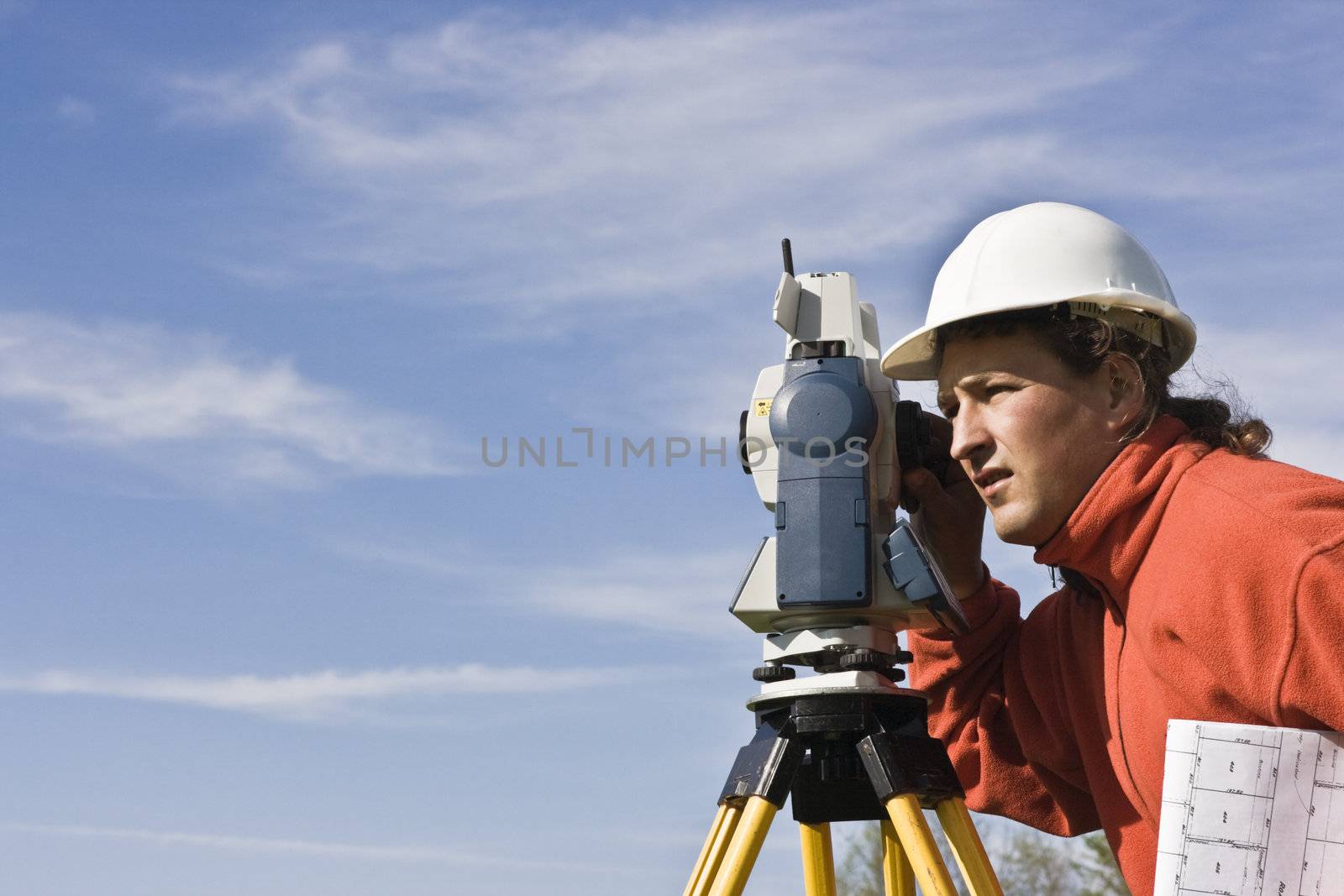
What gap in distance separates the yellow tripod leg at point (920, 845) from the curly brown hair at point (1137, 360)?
3.24 ft

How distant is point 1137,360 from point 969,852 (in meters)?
1.20

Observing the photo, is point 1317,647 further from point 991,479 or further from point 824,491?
point 824,491

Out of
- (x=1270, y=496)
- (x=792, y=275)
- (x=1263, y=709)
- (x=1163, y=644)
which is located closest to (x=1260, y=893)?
(x=1263, y=709)

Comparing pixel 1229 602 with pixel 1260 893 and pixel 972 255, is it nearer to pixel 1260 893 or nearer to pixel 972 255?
pixel 1260 893

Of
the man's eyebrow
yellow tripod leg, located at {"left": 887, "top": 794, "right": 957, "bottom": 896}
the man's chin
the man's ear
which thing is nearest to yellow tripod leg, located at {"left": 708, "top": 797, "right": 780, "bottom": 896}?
yellow tripod leg, located at {"left": 887, "top": 794, "right": 957, "bottom": 896}

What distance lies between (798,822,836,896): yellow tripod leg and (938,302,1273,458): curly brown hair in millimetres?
1214

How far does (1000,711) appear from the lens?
12.7ft

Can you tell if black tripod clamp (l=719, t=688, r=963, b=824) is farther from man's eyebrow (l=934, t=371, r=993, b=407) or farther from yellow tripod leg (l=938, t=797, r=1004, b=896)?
man's eyebrow (l=934, t=371, r=993, b=407)

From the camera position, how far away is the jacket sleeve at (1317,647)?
2.57m

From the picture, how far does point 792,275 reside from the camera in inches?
140

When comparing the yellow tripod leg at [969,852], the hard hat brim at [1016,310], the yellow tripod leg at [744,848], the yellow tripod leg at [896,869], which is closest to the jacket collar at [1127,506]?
the hard hat brim at [1016,310]

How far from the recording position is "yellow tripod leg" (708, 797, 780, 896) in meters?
3.01


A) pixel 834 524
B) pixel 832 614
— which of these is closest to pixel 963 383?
pixel 834 524

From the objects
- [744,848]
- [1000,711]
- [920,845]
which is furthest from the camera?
[1000,711]
